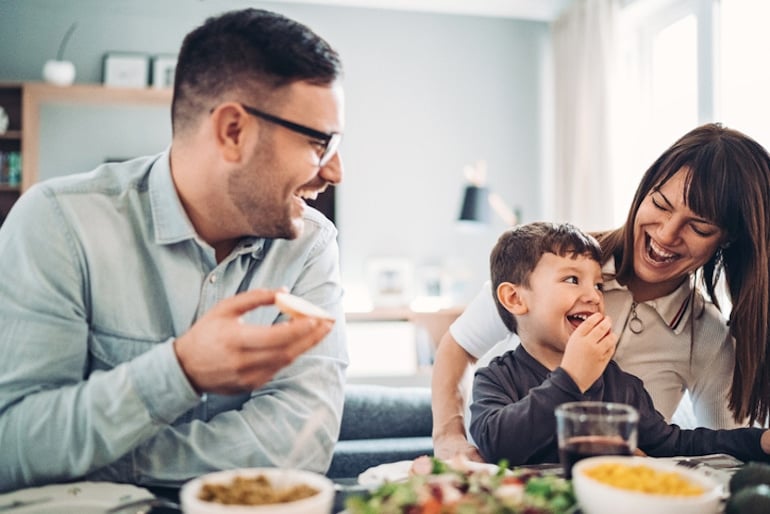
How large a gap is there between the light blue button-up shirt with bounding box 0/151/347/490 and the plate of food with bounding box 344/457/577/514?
1.06ft

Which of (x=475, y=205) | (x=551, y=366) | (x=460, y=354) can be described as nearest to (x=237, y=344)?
(x=551, y=366)

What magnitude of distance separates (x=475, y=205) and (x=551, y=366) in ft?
10.5

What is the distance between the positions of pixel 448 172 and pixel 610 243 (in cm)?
360

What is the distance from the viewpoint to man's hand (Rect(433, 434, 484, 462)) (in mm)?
1472

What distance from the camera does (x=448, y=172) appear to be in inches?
213

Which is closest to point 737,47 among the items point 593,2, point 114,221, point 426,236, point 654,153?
point 654,153

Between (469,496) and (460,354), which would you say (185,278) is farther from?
(460,354)

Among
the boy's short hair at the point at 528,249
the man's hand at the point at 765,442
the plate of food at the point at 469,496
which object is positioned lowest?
the man's hand at the point at 765,442

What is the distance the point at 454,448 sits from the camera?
5.08ft

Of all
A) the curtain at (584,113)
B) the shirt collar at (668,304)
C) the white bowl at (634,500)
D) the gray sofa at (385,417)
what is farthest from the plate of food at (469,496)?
the curtain at (584,113)

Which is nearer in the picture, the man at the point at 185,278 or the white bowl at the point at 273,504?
the white bowl at the point at 273,504

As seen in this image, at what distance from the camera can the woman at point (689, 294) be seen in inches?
65.2

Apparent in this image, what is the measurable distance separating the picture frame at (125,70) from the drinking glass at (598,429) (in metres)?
4.61

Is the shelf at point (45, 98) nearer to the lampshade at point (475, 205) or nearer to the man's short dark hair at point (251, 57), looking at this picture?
the lampshade at point (475, 205)
